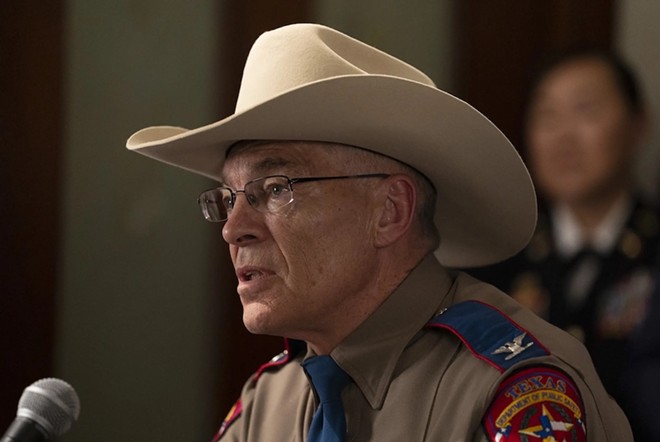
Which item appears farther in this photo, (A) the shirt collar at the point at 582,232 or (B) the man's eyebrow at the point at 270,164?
(A) the shirt collar at the point at 582,232

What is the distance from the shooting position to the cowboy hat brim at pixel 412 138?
57.8 inches

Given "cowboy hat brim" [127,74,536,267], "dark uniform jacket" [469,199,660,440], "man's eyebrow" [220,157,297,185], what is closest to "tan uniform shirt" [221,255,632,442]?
"cowboy hat brim" [127,74,536,267]

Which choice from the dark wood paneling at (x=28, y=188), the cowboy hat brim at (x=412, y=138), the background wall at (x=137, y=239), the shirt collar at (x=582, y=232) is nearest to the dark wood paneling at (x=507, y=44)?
the shirt collar at (x=582, y=232)

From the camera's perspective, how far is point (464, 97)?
2.88 meters

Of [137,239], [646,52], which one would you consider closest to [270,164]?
[646,52]

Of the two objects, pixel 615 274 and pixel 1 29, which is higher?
pixel 1 29

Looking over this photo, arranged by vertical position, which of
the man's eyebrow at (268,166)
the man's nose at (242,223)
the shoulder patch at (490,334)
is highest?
the man's eyebrow at (268,166)

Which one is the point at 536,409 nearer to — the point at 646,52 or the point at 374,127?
the point at 374,127

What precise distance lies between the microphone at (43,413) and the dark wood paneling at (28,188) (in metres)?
1.63

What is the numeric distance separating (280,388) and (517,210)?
489 millimetres

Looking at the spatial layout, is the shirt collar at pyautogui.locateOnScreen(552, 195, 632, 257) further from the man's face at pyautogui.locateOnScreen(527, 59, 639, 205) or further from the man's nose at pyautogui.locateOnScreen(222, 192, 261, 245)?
the man's nose at pyautogui.locateOnScreen(222, 192, 261, 245)

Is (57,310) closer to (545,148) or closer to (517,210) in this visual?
(545,148)

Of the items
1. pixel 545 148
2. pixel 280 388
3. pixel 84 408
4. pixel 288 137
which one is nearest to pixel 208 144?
pixel 288 137

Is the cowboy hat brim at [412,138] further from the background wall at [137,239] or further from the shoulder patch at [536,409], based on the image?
the background wall at [137,239]
